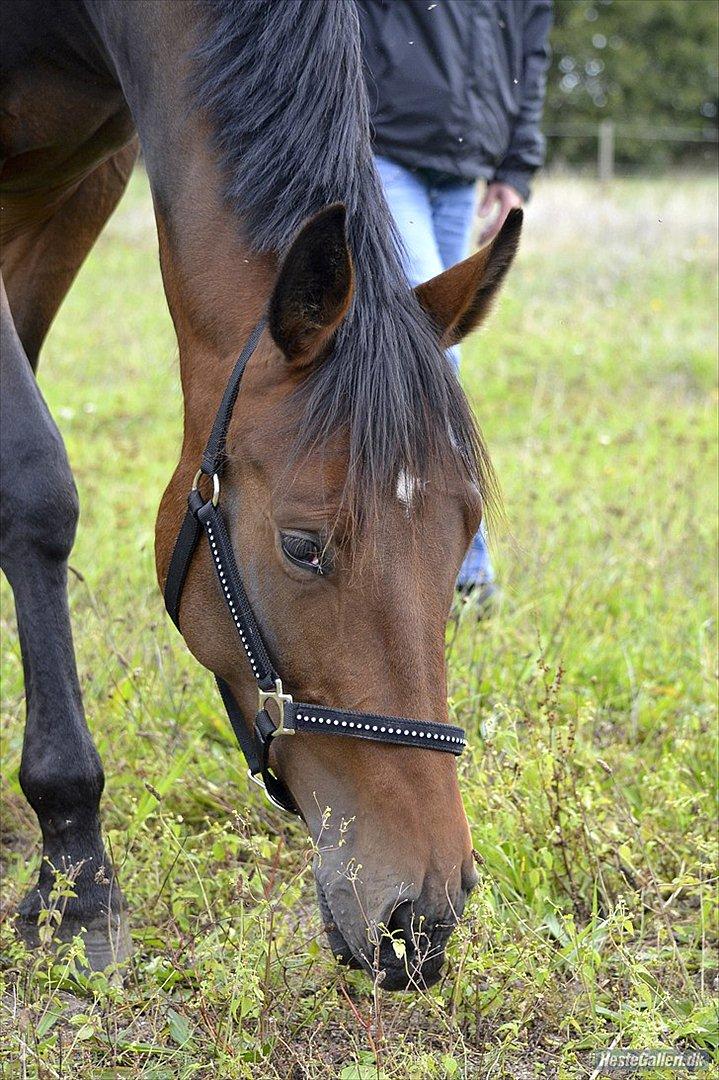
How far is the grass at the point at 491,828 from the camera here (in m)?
2.03

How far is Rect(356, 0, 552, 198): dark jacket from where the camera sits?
136 inches

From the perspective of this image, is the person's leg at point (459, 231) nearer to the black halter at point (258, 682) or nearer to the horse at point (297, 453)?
the horse at point (297, 453)

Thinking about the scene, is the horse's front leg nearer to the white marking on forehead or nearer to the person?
the white marking on forehead

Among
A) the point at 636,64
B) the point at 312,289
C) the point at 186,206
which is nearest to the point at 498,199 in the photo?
the point at 186,206

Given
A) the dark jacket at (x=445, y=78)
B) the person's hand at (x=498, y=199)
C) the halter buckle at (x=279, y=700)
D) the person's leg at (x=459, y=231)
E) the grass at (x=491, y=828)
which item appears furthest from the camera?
the person's hand at (x=498, y=199)

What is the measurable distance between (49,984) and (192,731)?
101 cm

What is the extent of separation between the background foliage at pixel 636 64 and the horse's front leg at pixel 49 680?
109ft

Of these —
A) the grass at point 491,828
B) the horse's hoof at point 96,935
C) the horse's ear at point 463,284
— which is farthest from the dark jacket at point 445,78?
the horse's hoof at point 96,935

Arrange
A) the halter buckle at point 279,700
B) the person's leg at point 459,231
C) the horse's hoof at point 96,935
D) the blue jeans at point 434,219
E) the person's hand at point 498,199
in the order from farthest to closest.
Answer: the person's hand at point 498,199 → the person's leg at point 459,231 → the blue jeans at point 434,219 → the horse's hoof at point 96,935 → the halter buckle at point 279,700

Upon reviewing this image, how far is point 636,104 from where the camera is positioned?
1410 inches

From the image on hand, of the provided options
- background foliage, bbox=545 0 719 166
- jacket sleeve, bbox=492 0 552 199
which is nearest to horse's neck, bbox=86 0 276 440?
jacket sleeve, bbox=492 0 552 199

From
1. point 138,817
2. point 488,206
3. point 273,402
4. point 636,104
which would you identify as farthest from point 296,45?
point 636,104

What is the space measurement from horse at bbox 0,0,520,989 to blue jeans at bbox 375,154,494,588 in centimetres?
116

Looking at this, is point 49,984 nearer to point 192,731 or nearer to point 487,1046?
point 487,1046
